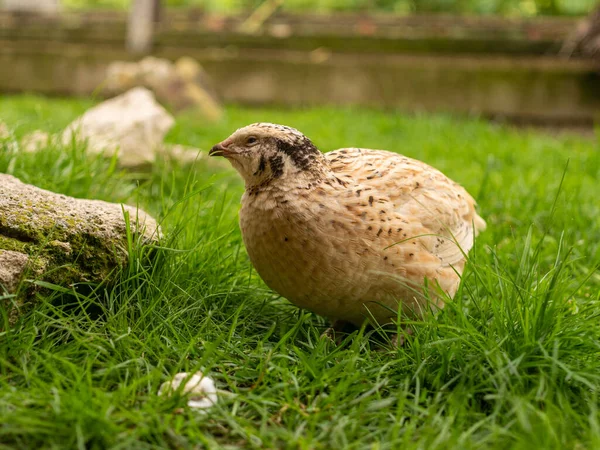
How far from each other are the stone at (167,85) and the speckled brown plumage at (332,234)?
488 centimetres

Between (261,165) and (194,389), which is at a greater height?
(261,165)

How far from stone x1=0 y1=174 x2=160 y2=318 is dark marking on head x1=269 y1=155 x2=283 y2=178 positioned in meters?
0.56

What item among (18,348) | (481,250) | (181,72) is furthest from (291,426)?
(181,72)

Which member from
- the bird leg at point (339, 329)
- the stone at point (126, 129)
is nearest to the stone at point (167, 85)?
the stone at point (126, 129)

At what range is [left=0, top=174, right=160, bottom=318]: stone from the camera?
240cm

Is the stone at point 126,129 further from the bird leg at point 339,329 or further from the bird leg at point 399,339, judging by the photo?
the bird leg at point 399,339

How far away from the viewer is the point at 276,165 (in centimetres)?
266

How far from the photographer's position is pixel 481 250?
3451mm

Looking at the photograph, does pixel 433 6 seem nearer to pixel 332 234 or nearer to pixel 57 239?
pixel 332 234

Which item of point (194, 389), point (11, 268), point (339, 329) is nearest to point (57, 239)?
point (11, 268)

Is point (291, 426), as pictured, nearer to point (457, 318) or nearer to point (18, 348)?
point (457, 318)

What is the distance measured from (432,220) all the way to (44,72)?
27.2 feet

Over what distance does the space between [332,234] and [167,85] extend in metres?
5.74

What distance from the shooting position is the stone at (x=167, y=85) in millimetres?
7613
